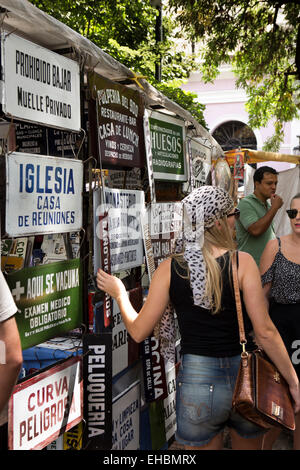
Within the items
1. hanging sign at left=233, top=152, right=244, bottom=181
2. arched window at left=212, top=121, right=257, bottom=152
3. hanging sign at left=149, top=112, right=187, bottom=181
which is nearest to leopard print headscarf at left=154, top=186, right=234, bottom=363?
hanging sign at left=149, top=112, right=187, bottom=181

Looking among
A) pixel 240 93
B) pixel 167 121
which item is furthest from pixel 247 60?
pixel 240 93

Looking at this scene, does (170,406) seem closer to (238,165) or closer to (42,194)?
(42,194)

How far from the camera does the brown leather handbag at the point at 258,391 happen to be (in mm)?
2457

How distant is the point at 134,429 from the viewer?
3.87 meters

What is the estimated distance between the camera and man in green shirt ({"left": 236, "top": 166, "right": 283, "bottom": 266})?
5.20m

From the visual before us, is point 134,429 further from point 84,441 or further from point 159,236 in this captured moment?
point 159,236

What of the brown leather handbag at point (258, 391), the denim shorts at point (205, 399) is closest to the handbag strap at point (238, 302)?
the brown leather handbag at point (258, 391)

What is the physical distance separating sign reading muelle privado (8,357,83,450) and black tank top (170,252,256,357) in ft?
2.61

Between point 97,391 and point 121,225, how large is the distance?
1104 mm

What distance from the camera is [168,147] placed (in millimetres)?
4527

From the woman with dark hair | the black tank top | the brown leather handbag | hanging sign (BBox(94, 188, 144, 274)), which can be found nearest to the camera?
the brown leather handbag

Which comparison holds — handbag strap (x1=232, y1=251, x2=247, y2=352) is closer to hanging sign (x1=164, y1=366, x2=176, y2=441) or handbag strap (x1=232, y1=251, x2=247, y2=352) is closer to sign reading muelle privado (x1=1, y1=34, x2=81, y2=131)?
sign reading muelle privado (x1=1, y1=34, x2=81, y2=131)

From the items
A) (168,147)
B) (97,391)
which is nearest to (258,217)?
(168,147)

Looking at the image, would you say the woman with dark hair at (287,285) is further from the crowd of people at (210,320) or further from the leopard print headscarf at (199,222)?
the leopard print headscarf at (199,222)
